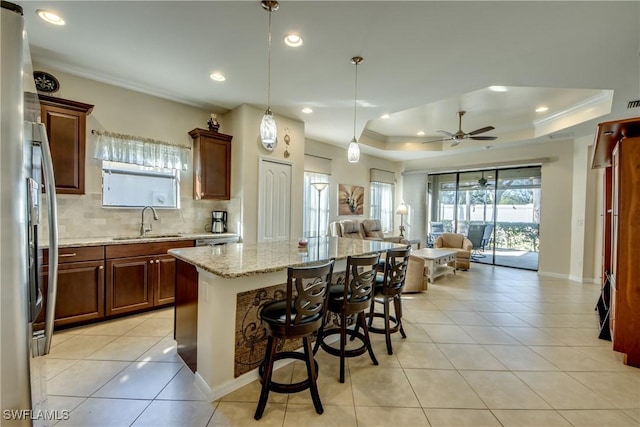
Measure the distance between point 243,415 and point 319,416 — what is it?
0.48 metres

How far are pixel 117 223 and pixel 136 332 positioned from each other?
4.91ft

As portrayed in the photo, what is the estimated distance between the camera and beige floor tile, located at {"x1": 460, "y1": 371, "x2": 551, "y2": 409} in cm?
185

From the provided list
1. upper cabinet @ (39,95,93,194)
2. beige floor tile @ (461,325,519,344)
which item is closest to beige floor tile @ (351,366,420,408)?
beige floor tile @ (461,325,519,344)

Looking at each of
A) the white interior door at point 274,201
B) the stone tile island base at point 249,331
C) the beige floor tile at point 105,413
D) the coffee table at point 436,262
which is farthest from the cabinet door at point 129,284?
the coffee table at point 436,262

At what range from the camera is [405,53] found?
2680 millimetres

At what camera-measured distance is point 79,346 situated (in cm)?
251

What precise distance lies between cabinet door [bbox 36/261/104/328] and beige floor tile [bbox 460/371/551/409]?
12.1 feet

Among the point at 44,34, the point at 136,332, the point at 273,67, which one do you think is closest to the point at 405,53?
the point at 273,67

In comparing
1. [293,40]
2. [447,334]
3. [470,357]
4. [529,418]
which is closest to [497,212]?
[447,334]

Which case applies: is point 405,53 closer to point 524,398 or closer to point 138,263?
point 524,398

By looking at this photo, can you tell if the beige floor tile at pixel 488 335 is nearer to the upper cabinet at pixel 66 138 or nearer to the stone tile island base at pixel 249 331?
the stone tile island base at pixel 249 331

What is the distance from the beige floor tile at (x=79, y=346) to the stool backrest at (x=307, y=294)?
2.11 meters

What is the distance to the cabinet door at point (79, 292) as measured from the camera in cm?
273

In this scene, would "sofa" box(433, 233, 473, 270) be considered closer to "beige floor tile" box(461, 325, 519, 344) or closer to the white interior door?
"beige floor tile" box(461, 325, 519, 344)
